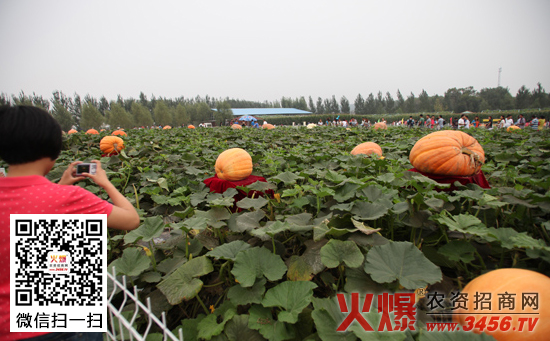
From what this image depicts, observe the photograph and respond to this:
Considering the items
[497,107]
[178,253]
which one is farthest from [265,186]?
[497,107]

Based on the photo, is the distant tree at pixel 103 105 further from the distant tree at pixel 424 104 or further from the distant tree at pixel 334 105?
the distant tree at pixel 424 104

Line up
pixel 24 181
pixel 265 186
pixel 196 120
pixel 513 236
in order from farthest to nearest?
pixel 196 120 → pixel 265 186 → pixel 513 236 → pixel 24 181

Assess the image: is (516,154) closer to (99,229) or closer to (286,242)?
(286,242)

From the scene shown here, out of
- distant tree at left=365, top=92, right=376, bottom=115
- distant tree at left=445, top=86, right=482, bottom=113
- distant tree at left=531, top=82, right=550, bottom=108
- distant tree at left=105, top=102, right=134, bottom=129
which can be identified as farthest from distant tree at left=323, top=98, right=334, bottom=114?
distant tree at left=105, top=102, right=134, bottom=129

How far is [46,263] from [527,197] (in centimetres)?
301

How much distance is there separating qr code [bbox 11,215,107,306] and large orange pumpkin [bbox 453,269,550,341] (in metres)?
1.74

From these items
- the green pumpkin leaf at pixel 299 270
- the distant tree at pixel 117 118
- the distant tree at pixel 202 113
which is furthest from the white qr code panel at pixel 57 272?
the distant tree at pixel 202 113

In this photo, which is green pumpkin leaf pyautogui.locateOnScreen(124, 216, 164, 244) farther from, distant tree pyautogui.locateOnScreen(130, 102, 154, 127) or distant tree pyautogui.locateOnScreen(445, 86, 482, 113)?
distant tree pyautogui.locateOnScreen(445, 86, 482, 113)

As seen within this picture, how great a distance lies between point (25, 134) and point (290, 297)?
1.35m

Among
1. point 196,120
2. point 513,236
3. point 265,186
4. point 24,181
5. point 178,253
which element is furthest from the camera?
point 196,120

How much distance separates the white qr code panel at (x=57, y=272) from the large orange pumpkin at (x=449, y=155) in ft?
10.6

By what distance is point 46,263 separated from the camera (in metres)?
1.12

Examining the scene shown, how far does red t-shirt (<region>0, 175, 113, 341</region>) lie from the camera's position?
103cm

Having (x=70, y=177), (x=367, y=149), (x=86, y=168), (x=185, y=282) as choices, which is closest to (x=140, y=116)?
(x=367, y=149)
